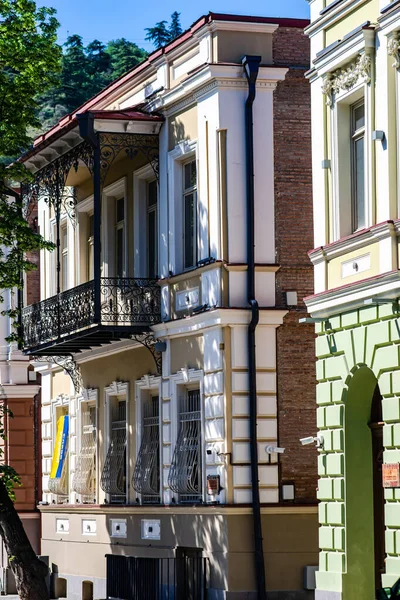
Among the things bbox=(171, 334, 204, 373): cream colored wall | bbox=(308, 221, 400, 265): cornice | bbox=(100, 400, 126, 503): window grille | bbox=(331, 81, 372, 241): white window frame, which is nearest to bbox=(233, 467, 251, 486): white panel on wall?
bbox=(171, 334, 204, 373): cream colored wall

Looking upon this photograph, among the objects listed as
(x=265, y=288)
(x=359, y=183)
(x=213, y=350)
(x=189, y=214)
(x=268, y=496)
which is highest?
(x=189, y=214)

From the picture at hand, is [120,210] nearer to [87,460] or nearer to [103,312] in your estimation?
[103,312]

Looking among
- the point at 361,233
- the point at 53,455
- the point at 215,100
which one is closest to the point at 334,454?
the point at 361,233

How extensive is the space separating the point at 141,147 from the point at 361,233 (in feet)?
28.3

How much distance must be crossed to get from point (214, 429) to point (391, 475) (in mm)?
6489

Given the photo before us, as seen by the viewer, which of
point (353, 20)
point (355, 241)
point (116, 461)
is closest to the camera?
point (355, 241)

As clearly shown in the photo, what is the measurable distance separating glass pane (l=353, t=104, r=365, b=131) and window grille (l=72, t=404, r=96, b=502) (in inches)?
477

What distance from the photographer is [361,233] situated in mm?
20031

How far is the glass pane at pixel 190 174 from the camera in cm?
2689

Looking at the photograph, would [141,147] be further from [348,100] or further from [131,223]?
[348,100]

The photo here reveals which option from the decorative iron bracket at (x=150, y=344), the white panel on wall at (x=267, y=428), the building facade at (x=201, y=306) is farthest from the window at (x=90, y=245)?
the white panel on wall at (x=267, y=428)

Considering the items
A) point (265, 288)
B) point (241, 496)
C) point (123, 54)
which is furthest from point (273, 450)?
point (123, 54)

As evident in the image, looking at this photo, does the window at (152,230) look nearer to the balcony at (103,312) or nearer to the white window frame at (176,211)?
the balcony at (103,312)

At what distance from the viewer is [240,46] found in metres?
25.7
